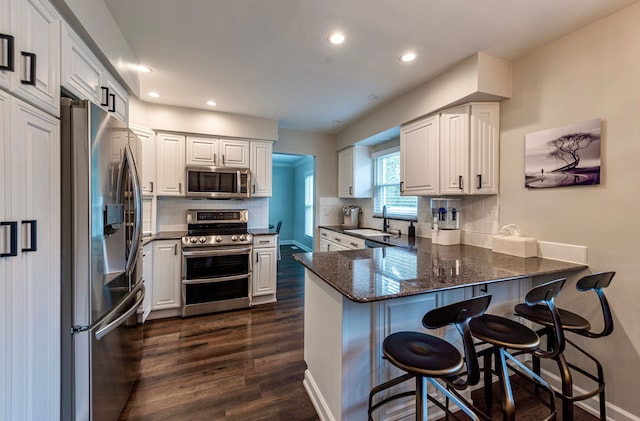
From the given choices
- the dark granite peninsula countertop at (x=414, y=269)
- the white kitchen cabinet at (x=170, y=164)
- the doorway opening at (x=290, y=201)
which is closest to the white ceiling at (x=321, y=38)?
the white kitchen cabinet at (x=170, y=164)

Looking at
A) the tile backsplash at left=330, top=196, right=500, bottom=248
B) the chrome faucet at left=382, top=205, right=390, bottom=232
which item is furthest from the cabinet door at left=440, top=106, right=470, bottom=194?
the chrome faucet at left=382, top=205, right=390, bottom=232

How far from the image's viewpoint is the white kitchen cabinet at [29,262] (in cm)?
90

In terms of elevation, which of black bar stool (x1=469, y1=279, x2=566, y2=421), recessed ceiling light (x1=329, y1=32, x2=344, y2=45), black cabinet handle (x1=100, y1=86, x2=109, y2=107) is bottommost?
black bar stool (x1=469, y1=279, x2=566, y2=421)

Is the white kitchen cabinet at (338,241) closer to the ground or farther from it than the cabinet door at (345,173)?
closer to the ground

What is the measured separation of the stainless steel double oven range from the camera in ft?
9.89

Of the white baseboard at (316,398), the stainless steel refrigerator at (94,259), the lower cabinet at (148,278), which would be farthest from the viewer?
the lower cabinet at (148,278)

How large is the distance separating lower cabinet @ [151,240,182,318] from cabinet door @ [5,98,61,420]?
1.92 meters

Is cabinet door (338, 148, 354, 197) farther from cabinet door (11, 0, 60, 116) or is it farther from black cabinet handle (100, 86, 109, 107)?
cabinet door (11, 0, 60, 116)

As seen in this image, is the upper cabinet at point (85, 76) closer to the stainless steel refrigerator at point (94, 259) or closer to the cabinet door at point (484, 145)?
the stainless steel refrigerator at point (94, 259)

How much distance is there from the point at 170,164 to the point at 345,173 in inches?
100

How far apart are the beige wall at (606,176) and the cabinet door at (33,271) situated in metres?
3.04

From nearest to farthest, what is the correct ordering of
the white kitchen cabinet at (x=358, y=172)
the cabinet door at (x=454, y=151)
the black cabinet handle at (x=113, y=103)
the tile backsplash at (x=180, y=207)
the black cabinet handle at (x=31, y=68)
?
the black cabinet handle at (x=31, y=68) < the black cabinet handle at (x=113, y=103) < the cabinet door at (x=454, y=151) < the tile backsplash at (x=180, y=207) < the white kitchen cabinet at (x=358, y=172)

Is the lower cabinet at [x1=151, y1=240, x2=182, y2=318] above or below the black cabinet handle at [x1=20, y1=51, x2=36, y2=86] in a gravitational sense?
below

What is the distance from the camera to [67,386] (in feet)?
3.94
